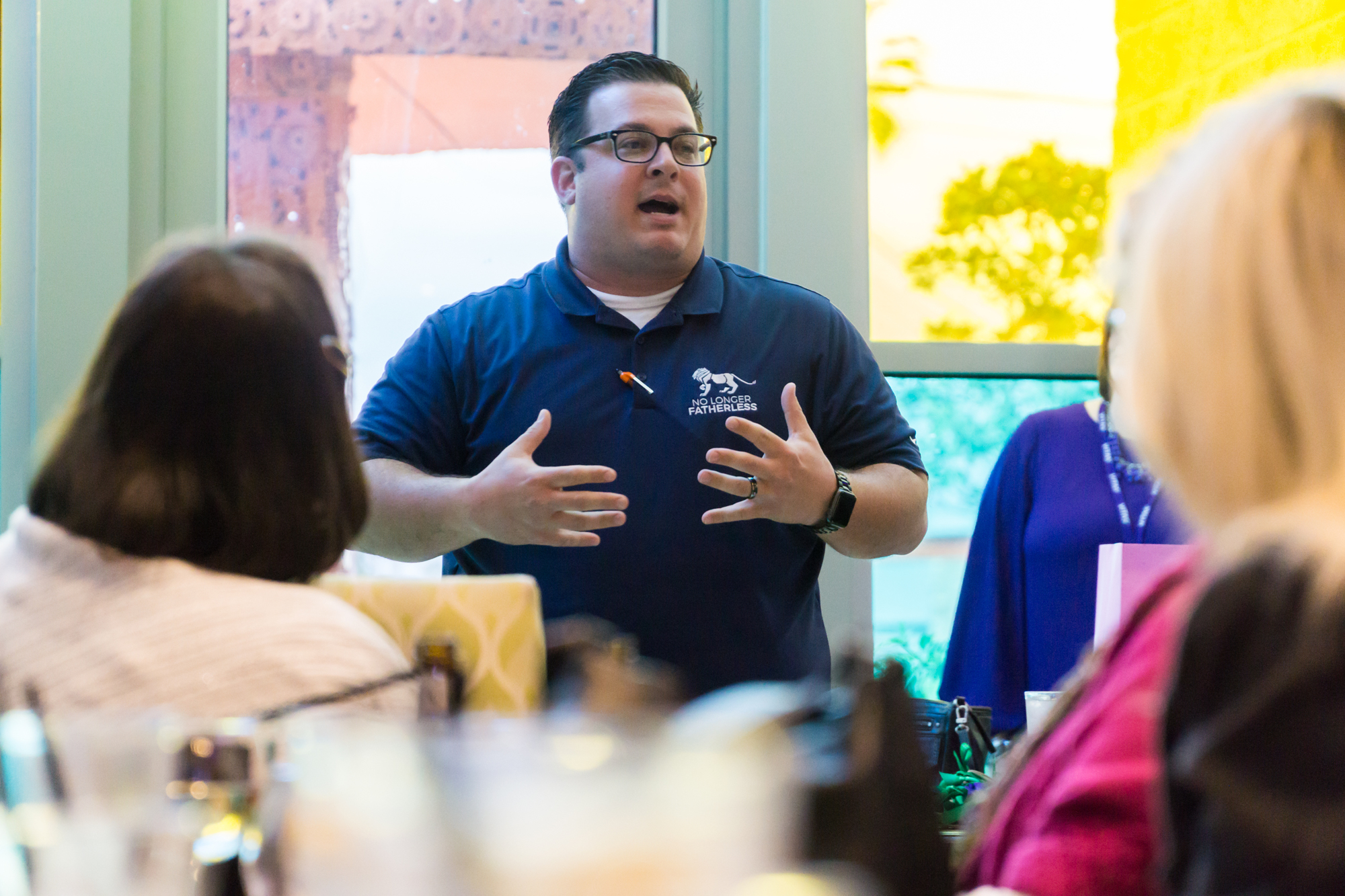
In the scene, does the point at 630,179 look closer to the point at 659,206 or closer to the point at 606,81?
the point at 659,206

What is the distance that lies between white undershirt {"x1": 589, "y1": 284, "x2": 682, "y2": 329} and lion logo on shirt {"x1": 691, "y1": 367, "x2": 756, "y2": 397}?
0.17m

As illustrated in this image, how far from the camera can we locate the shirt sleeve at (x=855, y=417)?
2.25 metres

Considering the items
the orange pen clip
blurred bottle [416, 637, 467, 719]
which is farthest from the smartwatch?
blurred bottle [416, 637, 467, 719]

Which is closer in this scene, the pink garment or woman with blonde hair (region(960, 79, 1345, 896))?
woman with blonde hair (region(960, 79, 1345, 896))

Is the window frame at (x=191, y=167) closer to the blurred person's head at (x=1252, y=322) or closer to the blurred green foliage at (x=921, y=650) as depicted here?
the blurred green foliage at (x=921, y=650)

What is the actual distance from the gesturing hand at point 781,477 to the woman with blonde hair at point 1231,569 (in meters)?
1.11

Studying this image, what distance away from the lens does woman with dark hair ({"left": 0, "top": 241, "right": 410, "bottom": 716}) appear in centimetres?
102

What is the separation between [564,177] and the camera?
2.46 m

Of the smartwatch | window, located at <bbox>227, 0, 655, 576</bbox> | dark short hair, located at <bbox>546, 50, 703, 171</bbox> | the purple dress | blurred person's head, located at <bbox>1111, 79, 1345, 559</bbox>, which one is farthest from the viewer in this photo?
window, located at <bbox>227, 0, 655, 576</bbox>

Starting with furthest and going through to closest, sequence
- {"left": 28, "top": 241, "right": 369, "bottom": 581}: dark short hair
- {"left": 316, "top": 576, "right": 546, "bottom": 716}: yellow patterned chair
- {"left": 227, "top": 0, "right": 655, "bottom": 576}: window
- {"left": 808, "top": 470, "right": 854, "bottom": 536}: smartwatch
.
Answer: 1. {"left": 227, "top": 0, "right": 655, "bottom": 576}: window
2. {"left": 808, "top": 470, "right": 854, "bottom": 536}: smartwatch
3. {"left": 316, "top": 576, "right": 546, "bottom": 716}: yellow patterned chair
4. {"left": 28, "top": 241, "right": 369, "bottom": 581}: dark short hair

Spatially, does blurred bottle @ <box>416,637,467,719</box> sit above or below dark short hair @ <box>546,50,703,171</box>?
below

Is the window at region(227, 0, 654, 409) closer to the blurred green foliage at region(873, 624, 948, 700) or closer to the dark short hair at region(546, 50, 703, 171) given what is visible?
the dark short hair at region(546, 50, 703, 171)

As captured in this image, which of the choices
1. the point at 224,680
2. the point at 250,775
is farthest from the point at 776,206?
the point at 250,775

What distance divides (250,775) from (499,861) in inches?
7.1
